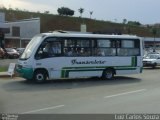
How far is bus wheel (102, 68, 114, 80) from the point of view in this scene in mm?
23672

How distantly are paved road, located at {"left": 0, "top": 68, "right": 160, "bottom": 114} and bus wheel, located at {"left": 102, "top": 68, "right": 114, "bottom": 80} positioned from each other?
4.26 ft

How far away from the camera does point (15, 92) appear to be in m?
17.2

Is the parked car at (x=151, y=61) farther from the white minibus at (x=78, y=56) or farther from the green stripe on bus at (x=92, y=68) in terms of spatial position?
the green stripe on bus at (x=92, y=68)

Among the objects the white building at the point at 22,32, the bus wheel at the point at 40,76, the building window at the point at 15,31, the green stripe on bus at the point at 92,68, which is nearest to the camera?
the bus wheel at the point at 40,76

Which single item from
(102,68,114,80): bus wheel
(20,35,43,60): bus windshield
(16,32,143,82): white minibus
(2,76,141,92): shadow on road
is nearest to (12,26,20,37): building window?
(16,32,143,82): white minibus

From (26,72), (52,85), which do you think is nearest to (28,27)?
(26,72)

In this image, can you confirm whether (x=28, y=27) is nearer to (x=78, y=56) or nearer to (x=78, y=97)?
(x=78, y=56)

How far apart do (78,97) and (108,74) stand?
8131 mm

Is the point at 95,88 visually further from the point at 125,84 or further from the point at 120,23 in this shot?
the point at 120,23

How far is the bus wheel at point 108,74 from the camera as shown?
23.7 m

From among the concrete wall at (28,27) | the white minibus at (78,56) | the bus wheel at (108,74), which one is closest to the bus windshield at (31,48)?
the white minibus at (78,56)

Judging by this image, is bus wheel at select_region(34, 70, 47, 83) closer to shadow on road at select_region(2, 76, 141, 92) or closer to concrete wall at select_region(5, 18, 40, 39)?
shadow on road at select_region(2, 76, 141, 92)

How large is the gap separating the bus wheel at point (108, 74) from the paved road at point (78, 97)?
130 centimetres

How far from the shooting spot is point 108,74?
23.8 metres
